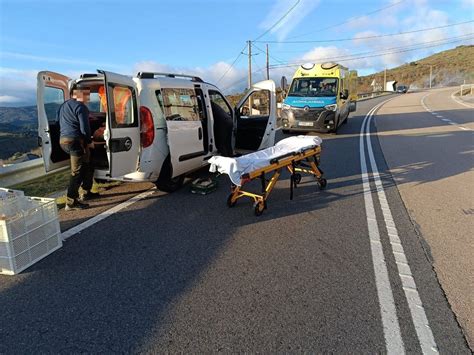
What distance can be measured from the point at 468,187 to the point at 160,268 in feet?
19.2

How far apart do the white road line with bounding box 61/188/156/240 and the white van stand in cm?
37

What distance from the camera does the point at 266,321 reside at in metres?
2.78

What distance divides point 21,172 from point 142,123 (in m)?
2.39

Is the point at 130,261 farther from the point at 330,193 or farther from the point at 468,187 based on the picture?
the point at 468,187

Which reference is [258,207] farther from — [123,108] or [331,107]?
[331,107]

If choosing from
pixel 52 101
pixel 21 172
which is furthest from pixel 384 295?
pixel 21 172

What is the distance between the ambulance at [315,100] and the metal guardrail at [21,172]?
957 centimetres

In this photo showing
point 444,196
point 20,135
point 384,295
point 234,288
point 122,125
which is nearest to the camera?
point 384,295

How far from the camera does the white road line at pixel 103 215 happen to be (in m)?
4.59

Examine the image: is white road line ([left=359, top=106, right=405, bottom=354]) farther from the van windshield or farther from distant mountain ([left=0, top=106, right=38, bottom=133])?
the van windshield

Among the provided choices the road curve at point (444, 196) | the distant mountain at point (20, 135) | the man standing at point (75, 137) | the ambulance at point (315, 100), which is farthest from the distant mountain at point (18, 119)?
the ambulance at point (315, 100)

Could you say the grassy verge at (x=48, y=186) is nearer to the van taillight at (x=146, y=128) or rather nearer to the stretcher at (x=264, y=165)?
the van taillight at (x=146, y=128)

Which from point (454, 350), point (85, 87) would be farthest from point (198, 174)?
point (454, 350)

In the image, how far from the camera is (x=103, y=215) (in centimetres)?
521
